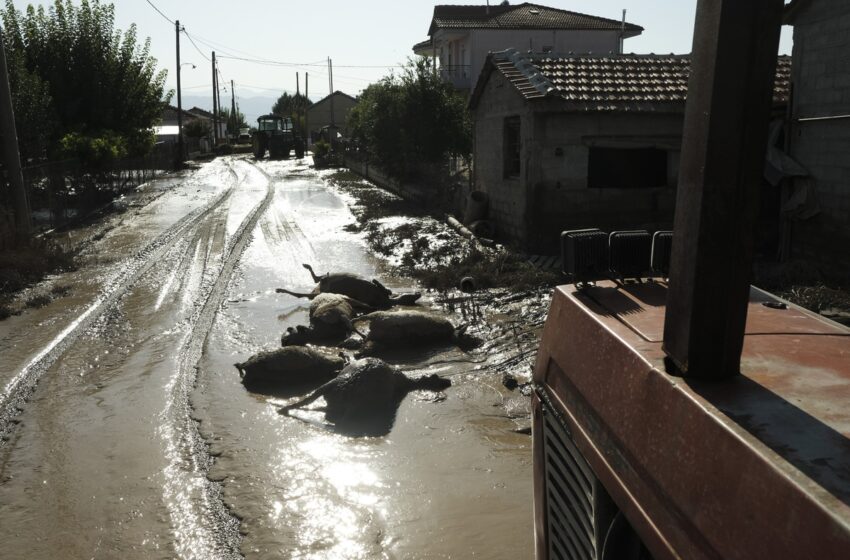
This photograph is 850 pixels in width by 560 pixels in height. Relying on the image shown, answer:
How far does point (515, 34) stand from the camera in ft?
142

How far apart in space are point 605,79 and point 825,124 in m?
4.70

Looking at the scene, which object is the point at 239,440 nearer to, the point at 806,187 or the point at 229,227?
the point at 806,187

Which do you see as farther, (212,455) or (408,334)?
(408,334)

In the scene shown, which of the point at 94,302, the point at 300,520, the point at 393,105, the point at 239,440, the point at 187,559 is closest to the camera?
Answer: the point at 187,559

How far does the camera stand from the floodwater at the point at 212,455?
5.07 metres

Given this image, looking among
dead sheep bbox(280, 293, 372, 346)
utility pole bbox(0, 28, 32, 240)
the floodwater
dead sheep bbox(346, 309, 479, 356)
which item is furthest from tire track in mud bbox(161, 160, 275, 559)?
utility pole bbox(0, 28, 32, 240)

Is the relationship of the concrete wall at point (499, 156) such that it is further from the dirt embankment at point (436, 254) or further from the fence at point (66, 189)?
the fence at point (66, 189)

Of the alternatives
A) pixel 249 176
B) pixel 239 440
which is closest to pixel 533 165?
pixel 239 440

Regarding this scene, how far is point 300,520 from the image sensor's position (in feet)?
17.3

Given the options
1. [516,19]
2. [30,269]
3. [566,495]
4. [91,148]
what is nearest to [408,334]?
[566,495]

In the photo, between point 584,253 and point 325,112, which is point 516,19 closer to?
point 584,253

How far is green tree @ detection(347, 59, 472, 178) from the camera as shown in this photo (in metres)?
24.1

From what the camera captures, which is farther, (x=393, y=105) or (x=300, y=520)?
(x=393, y=105)

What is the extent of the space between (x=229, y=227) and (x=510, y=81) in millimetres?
7913
